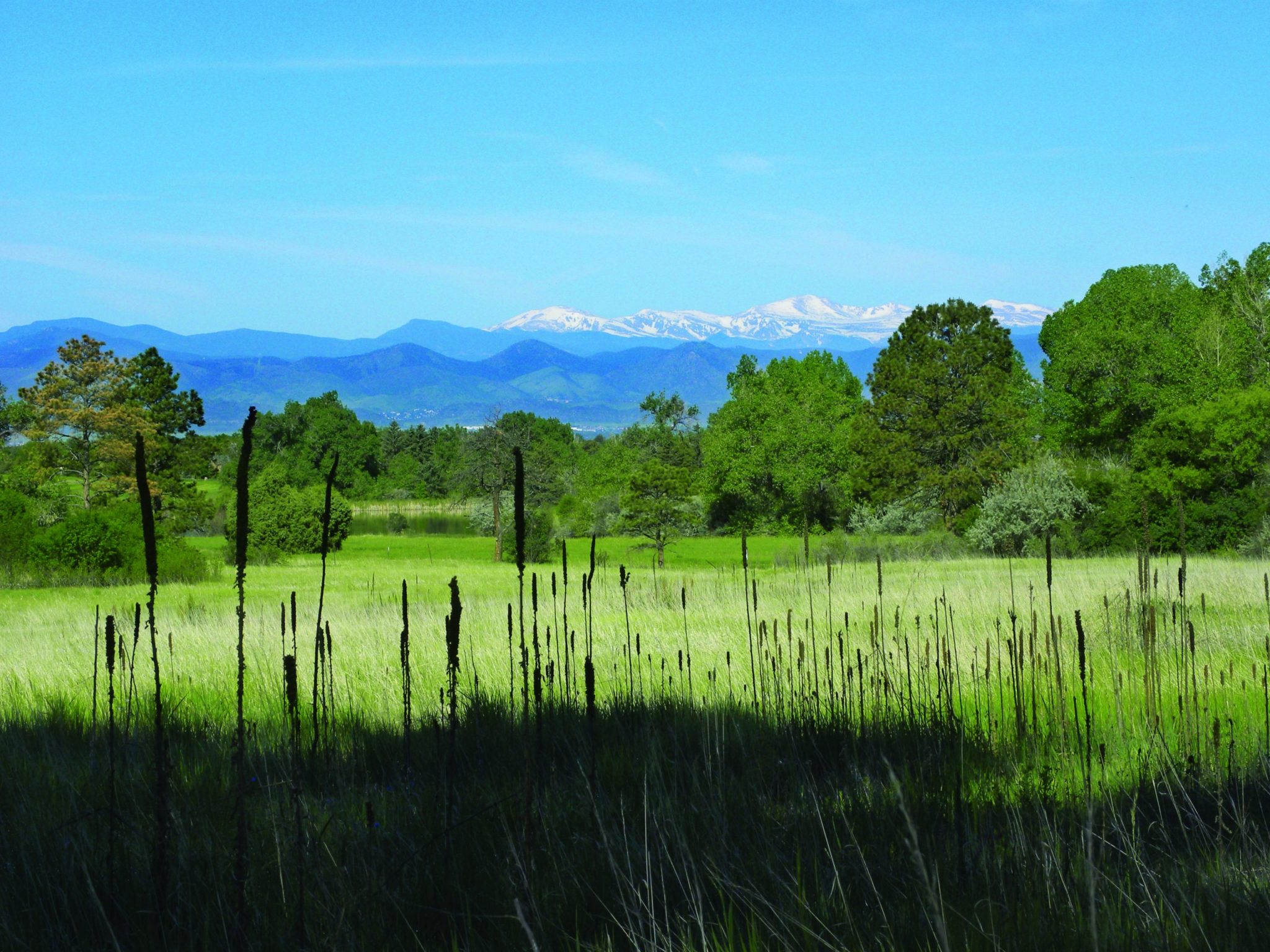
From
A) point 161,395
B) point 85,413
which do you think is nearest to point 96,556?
point 85,413

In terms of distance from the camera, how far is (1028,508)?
3216cm

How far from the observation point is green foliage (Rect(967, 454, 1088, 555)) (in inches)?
1256

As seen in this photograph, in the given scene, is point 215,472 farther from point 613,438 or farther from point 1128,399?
point 613,438

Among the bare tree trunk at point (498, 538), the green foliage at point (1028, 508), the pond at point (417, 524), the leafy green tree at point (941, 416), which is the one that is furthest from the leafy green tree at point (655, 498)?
the pond at point (417, 524)

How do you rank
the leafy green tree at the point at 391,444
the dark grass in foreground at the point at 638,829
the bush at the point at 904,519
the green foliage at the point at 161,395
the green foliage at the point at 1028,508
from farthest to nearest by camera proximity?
the leafy green tree at the point at 391,444 → the green foliage at the point at 161,395 → the bush at the point at 904,519 → the green foliage at the point at 1028,508 → the dark grass in foreground at the point at 638,829

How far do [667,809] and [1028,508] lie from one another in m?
32.3

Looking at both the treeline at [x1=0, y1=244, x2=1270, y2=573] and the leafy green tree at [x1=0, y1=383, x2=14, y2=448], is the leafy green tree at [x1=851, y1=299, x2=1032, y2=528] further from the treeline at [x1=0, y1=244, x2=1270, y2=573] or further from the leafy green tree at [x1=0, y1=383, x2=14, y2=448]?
the leafy green tree at [x1=0, y1=383, x2=14, y2=448]

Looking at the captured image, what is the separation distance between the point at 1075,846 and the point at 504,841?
166 centimetres

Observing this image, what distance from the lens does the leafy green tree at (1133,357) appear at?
42344 millimetres

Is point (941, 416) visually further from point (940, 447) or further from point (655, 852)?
point (655, 852)

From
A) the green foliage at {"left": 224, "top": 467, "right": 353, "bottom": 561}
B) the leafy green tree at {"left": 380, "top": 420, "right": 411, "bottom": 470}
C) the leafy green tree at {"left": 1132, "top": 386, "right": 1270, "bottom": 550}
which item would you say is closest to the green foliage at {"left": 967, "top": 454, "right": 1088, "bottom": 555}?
the leafy green tree at {"left": 1132, "top": 386, "right": 1270, "bottom": 550}

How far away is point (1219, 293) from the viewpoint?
5181 cm

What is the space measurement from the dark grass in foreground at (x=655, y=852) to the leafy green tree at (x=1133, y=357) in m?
43.3

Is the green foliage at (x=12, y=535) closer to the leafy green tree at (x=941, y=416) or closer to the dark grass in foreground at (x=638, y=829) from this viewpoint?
the dark grass in foreground at (x=638, y=829)
